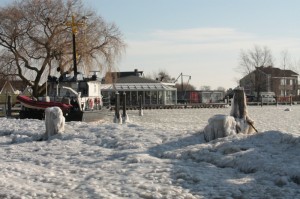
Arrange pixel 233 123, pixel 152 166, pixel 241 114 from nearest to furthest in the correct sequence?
pixel 152 166 → pixel 233 123 → pixel 241 114

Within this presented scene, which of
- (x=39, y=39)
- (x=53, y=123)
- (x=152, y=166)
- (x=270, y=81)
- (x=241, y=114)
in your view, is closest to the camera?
(x=152, y=166)

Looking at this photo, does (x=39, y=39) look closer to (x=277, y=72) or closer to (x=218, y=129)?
(x=218, y=129)

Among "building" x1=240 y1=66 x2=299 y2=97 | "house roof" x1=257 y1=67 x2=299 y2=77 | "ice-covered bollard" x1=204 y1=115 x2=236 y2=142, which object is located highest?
"house roof" x1=257 y1=67 x2=299 y2=77

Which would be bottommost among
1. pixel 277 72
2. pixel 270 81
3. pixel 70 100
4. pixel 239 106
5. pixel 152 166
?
pixel 152 166

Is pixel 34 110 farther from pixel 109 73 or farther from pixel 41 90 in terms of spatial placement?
pixel 109 73

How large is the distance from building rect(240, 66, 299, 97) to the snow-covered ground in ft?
252

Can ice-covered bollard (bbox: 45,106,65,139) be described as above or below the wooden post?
below

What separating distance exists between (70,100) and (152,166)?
1827 cm

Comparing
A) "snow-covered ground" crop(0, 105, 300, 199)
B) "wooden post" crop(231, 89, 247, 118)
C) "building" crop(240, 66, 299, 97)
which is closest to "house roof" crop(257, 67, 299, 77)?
"building" crop(240, 66, 299, 97)

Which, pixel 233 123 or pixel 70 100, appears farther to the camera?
pixel 70 100

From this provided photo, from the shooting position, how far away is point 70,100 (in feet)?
88.3

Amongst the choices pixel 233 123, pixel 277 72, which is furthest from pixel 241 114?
pixel 277 72

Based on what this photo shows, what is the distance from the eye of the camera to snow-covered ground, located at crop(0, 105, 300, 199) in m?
7.46

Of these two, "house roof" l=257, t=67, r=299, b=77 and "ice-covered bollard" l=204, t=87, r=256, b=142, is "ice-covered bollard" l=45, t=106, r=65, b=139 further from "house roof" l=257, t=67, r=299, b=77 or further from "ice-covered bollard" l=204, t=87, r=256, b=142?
"house roof" l=257, t=67, r=299, b=77
